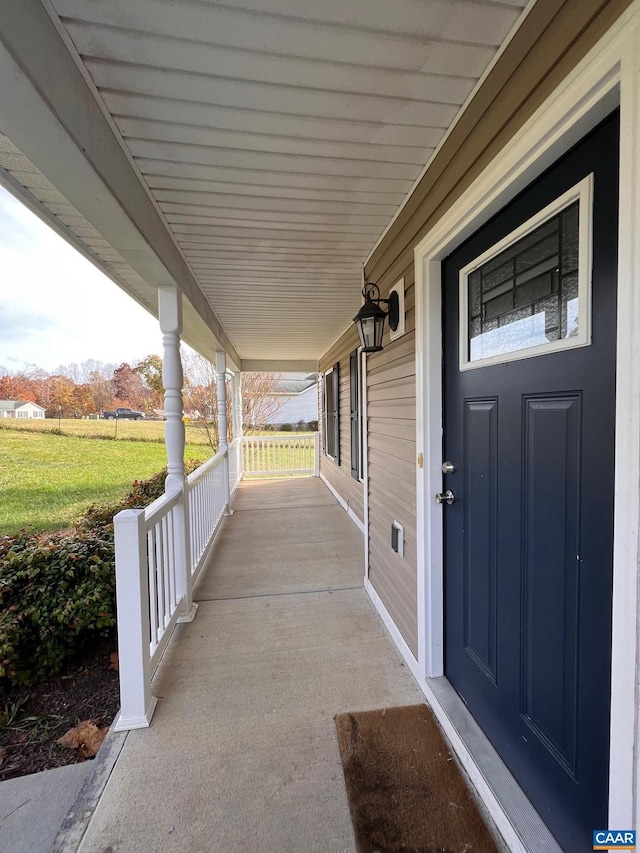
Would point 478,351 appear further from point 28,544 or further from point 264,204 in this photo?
point 28,544

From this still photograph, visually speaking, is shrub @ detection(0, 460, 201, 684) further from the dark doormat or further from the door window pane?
the door window pane

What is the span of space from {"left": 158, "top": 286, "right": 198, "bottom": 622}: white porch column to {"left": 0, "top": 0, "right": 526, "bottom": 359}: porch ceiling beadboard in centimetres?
47

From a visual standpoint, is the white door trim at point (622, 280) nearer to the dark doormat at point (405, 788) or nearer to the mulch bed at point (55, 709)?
the dark doormat at point (405, 788)

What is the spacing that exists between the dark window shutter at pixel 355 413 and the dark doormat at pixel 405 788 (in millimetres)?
2793

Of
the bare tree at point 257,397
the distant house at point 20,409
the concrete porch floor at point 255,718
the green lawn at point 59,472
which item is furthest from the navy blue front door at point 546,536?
the bare tree at point 257,397

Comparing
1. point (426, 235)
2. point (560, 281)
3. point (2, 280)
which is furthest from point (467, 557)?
point (2, 280)

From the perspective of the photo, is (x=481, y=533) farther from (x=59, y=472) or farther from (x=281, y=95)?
(x=59, y=472)

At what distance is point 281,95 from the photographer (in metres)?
1.22

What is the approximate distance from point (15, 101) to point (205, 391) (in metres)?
8.55

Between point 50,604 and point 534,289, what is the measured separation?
9.48 feet

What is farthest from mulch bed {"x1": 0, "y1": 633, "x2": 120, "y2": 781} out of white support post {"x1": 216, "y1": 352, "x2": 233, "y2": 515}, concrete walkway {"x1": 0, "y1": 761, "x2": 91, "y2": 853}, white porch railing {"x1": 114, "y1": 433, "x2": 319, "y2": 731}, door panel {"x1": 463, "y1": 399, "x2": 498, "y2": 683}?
white support post {"x1": 216, "y1": 352, "x2": 233, "y2": 515}

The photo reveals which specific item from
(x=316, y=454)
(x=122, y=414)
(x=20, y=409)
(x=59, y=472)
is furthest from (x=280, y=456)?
(x=20, y=409)

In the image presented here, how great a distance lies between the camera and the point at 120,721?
5.14ft

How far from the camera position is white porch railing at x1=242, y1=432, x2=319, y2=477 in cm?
755
